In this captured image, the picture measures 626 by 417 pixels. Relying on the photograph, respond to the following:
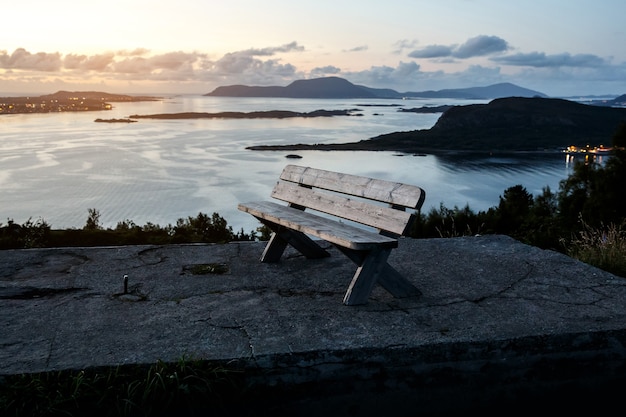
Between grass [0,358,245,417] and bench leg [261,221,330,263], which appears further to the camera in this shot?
bench leg [261,221,330,263]

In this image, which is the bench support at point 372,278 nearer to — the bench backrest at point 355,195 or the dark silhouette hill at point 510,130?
the bench backrest at point 355,195

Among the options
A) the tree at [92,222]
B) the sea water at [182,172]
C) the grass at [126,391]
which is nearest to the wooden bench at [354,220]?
the grass at [126,391]

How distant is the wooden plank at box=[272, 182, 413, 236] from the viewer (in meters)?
3.45

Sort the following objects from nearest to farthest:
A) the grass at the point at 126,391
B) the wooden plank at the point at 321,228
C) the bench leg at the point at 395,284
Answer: the grass at the point at 126,391 < the wooden plank at the point at 321,228 < the bench leg at the point at 395,284

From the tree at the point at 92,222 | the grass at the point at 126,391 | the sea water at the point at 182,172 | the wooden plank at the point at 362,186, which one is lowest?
the sea water at the point at 182,172

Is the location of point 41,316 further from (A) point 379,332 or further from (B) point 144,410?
(A) point 379,332

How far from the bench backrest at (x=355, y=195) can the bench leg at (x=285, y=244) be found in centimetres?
24

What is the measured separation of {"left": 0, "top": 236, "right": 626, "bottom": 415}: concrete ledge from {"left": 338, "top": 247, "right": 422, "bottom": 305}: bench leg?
7 centimetres

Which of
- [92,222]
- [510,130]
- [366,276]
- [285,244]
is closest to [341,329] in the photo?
[366,276]

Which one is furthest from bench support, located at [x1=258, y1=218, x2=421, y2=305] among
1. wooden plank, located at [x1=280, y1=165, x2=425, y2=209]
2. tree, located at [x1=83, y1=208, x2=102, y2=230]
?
tree, located at [x1=83, y1=208, x2=102, y2=230]

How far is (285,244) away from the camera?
15.1 ft

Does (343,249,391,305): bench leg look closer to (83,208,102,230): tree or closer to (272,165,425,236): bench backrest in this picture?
(272,165,425,236): bench backrest

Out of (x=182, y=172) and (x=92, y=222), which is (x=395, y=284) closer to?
(x=92, y=222)

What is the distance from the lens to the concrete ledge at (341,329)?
280cm
